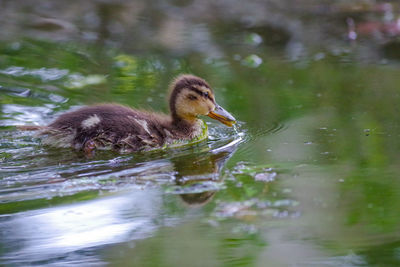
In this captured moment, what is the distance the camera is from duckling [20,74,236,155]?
4461 mm

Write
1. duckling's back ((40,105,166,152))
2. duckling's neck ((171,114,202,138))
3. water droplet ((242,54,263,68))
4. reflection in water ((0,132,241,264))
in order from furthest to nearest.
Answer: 1. water droplet ((242,54,263,68))
2. duckling's neck ((171,114,202,138))
3. duckling's back ((40,105,166,152))
4. reflection in water ((0,132,241,264))

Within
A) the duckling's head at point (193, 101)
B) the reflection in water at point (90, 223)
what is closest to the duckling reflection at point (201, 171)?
the reflection in water at point (90, 223)

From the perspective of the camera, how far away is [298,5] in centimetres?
858

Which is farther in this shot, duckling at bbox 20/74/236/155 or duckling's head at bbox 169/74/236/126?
duckling's head at bbox 169/74/236/126

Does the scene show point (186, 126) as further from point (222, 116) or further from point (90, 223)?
point (90, 223)

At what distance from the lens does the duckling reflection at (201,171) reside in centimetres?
353

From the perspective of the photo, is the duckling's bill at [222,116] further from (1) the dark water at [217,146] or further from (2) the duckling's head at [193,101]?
(1) the dark water at [217,146]

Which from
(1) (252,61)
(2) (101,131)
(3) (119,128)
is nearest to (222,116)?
(3) (119,128)

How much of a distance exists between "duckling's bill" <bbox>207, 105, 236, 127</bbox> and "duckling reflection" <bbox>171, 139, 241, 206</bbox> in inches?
9.8

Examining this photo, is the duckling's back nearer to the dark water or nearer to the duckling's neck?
the dark water

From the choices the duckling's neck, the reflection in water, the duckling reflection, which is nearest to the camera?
the reflection in water

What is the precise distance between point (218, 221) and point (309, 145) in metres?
1.37

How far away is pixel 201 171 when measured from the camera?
3998mm

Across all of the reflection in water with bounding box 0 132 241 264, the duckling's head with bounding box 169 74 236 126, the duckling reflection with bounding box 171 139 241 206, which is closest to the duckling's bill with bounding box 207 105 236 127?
the duckling's head with bounding box 169 74 236 126
